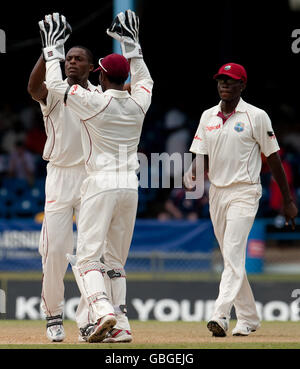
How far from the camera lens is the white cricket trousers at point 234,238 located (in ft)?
26.7

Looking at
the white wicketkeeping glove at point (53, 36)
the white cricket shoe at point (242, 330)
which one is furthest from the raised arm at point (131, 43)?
the white cricket shoe at point (242, 330)

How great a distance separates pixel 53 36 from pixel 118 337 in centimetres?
243

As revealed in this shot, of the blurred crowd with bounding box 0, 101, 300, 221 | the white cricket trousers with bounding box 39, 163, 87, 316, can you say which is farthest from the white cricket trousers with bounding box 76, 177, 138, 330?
the blurred crowd with bounding box 0, 101, 300, 221

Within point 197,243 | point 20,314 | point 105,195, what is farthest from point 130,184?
point 197,243

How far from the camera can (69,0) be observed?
1936 centimetres

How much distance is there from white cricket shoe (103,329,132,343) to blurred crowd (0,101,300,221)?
832cm

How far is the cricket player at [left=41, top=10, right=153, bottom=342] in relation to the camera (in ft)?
24.3

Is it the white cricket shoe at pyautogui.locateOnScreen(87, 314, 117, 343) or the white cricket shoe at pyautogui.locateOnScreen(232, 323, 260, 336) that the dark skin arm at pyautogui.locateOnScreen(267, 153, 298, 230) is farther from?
the white cricket shoe at pyautogui.locateOnScreen(87, 314, 117, 343)

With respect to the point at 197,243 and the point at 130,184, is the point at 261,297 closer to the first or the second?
the point at 197,243

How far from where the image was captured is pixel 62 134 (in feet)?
26.2

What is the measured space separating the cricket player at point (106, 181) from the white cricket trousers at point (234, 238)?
3.16ft

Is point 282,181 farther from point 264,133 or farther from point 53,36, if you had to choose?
point 53,36

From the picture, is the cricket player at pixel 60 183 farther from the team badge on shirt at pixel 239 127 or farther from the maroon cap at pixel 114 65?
the team badge on shirt at pixel 239 127

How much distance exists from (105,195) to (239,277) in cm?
152
